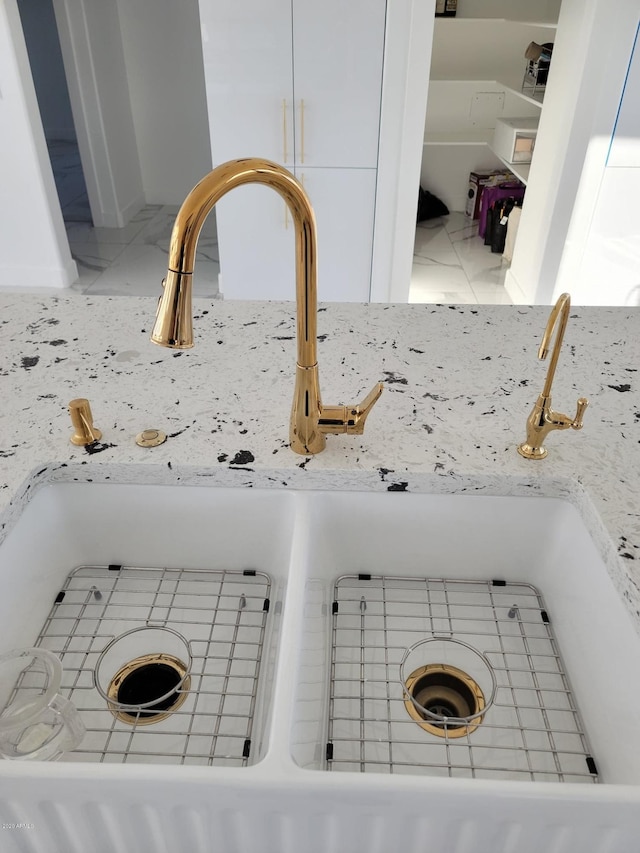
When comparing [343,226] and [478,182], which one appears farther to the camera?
[478,182]

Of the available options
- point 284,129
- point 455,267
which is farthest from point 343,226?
point 455,267

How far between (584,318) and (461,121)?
153 inches

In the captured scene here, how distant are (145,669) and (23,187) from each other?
137 inches

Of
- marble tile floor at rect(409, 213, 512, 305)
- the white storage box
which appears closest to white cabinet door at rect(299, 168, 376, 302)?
marble tile floor at rect(409, 213, 512, 305)

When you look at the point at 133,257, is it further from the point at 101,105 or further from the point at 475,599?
the point at 475,599

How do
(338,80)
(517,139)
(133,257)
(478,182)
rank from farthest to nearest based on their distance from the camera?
1. (478,182)
2. (133,257)
3. (517,139)
4. (338,80)

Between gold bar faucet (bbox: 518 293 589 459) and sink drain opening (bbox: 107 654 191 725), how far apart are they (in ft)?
1.91

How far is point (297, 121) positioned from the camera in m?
2.98

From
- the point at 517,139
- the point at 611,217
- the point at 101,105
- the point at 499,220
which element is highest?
the point at 101,105

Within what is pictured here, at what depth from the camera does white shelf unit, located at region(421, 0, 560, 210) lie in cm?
428

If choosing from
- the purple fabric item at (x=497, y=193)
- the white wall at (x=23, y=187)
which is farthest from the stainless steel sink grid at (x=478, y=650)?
the purple fabric item at (x=497, y=193)

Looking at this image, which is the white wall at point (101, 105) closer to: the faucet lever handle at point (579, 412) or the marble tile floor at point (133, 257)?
the marble tile floor at point (133, 257)

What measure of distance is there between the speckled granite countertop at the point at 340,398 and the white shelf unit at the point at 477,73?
338 centimetres

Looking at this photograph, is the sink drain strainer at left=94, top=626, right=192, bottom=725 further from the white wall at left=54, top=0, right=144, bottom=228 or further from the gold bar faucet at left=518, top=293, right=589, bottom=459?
the white wall at left=54, top=0, right=144, bottom=228
